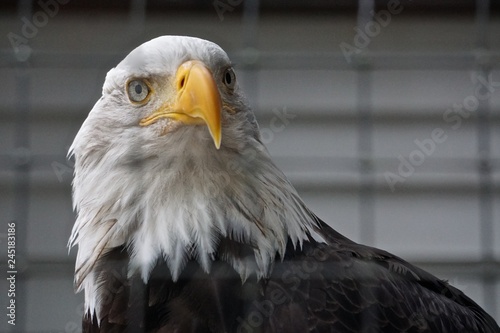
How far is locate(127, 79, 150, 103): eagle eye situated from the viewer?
5.95 ft

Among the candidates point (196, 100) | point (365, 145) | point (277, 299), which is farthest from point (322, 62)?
point (277, 299)

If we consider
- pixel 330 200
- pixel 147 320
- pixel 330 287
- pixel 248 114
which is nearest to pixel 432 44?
pixel 330 200

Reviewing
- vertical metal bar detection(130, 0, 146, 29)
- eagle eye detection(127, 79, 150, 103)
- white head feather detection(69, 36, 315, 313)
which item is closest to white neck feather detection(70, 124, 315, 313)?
white head feather detection(69, 36, 315, 313)

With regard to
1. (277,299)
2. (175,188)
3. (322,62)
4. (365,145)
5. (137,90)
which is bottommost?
(277,299)

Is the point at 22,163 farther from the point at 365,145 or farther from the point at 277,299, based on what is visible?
the point at 365,145

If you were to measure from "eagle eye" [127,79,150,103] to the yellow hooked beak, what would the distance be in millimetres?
75

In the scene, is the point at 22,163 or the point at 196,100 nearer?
the point at 196,100

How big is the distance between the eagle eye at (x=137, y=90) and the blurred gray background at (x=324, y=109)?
3.60ft

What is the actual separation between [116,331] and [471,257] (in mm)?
1880

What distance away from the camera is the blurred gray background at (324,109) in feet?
9.98

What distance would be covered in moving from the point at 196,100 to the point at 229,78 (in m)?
0.23

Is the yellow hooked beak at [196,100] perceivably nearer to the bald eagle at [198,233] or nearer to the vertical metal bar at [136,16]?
the bald eagle at [198,233]

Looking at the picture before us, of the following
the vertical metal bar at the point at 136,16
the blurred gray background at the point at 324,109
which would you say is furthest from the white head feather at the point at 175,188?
the blurred gray background at the point at 324,109

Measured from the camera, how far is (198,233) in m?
1.80
